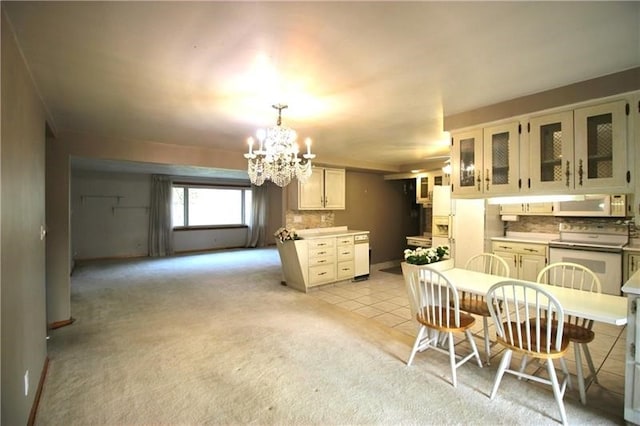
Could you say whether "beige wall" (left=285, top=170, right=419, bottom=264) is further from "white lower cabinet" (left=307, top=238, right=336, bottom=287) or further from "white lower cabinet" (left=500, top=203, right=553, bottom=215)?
"white lower cabinet" (left=500, top=203, right=553, bottom=215)

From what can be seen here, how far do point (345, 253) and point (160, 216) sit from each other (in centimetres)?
568

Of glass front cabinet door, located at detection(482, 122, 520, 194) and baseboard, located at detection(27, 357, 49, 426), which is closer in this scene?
baseboard, located at detection(27, 357, 49, 426)

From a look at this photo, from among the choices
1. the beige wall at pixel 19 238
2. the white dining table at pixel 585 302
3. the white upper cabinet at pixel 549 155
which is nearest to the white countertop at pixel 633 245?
the white dining table at pixel 585 302

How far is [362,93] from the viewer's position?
8.66ft

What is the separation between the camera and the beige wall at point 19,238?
1531mm

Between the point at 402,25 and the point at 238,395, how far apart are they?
2.65m

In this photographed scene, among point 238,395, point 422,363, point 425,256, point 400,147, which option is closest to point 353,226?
point 400,147

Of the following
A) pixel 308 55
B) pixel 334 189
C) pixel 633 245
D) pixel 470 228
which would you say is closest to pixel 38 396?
pixel 308 55

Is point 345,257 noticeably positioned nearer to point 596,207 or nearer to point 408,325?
point 408,325

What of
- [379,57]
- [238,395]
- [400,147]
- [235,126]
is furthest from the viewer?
[400,147]

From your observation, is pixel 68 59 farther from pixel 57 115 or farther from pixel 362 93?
pixel 362 93

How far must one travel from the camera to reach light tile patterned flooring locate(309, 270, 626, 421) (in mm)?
2314

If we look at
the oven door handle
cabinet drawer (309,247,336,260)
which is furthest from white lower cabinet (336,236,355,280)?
the oven door handle

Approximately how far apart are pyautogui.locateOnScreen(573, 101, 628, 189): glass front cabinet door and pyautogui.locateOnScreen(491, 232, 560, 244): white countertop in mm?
2784
